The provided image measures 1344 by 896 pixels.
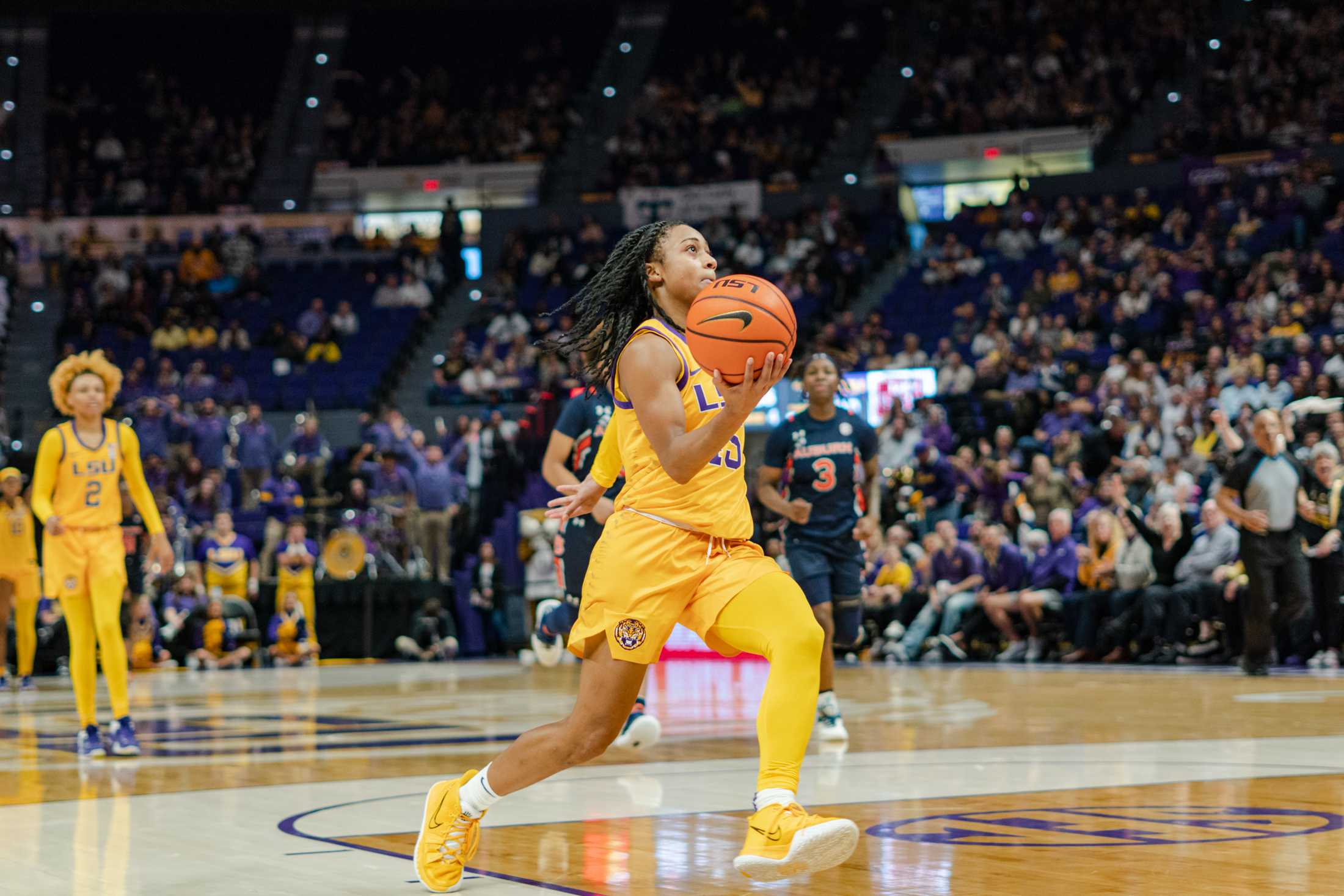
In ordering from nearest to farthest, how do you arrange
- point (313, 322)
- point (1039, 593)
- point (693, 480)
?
point (693, 480) < point (1039, 593) < point (313, 322)

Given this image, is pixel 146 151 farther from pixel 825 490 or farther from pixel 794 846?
pixel 794 846

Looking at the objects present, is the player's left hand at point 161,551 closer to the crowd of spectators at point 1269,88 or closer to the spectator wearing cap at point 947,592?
the spectator wearing cap at point 947,592

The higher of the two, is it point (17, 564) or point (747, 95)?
point (747, 95)

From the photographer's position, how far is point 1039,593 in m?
15.6

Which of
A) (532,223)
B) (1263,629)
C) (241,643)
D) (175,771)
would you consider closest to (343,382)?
(532,223)

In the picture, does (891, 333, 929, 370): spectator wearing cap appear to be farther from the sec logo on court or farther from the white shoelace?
the white shoelace

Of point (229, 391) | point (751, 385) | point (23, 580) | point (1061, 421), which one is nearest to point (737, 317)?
point (751, 385)

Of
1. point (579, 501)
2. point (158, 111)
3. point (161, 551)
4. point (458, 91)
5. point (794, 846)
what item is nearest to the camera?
point (794, 846)

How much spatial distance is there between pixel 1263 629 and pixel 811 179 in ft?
63.9

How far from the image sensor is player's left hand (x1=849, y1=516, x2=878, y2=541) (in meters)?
8.82

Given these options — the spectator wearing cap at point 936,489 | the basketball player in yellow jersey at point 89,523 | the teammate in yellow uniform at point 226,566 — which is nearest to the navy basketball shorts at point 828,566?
the basketball player in yellow jersey at point 89,523

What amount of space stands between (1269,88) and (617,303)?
24.5 metres

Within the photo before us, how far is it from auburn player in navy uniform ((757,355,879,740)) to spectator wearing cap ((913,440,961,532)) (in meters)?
9.51

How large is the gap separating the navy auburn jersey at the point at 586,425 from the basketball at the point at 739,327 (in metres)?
4.16
